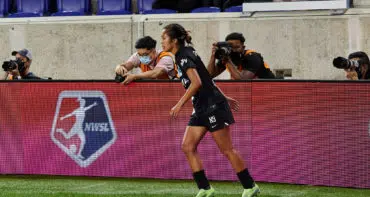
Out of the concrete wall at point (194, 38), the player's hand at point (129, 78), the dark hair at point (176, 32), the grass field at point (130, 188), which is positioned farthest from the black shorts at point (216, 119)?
the concrete wall at point (194, 38)

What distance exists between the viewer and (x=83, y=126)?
12891 millimetres

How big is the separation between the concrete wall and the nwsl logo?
4.42 metres

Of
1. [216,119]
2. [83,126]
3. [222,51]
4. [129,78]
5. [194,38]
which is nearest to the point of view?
[216,119]

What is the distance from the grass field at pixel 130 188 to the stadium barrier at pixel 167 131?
138 mm

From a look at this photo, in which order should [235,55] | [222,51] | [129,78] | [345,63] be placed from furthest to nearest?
[129,78], [235,55], [345,63], [222,51]

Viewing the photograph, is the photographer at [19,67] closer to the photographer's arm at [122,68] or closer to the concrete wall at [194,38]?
the photographer's arm at [122,68]

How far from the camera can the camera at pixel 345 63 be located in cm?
1181

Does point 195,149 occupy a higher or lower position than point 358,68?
lower

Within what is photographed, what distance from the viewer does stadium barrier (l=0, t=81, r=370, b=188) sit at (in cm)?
1149

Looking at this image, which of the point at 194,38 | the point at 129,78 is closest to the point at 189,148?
the point at 129,78

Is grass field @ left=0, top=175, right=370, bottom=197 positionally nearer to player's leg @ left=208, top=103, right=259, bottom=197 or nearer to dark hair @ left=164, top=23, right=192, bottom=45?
player's leg @ left=208, top=103, right=259, bottom=197

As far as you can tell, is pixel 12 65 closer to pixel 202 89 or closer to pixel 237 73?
pixel 237 73

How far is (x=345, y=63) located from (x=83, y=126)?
3.66 meters

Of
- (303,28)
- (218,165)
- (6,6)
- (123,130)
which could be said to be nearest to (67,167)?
(123,130)
